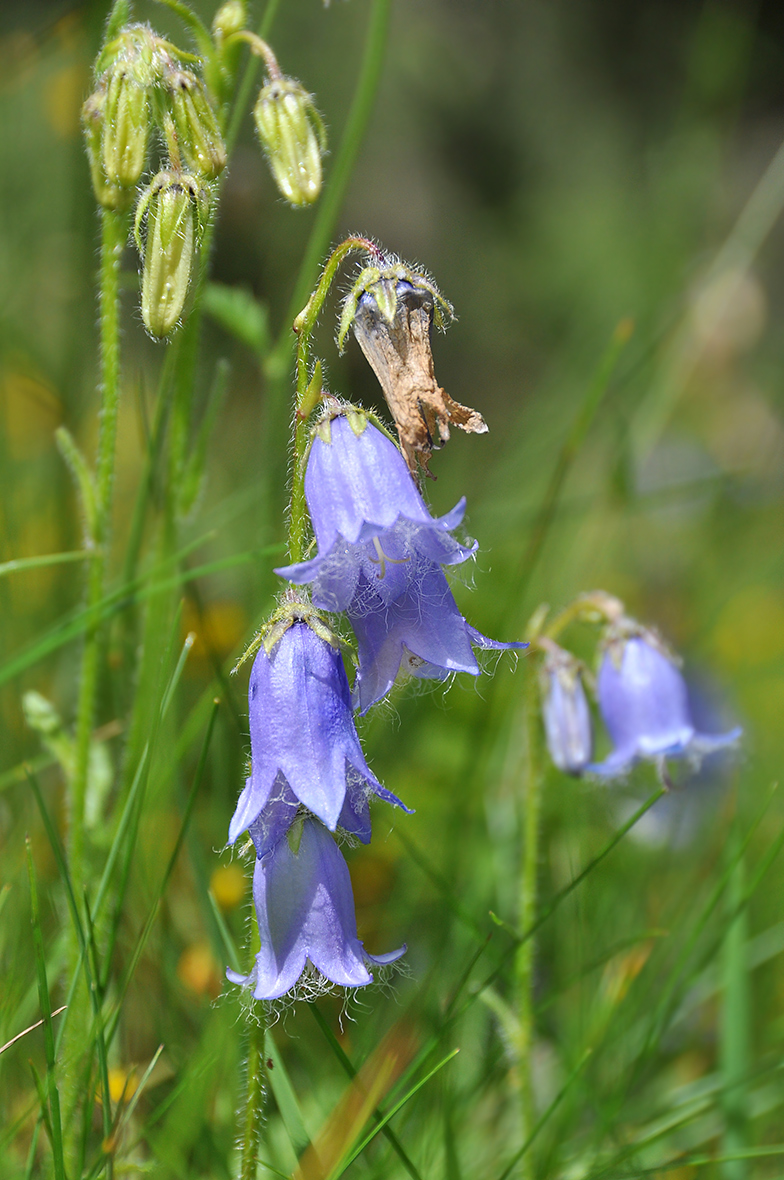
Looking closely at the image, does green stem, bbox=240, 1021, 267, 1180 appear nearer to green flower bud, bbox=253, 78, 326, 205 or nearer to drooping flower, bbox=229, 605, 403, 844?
drooping flower, bbox=229, 605, 403, 844

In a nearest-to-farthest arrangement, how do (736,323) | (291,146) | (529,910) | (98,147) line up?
(291,146) → (98,147) → (529,910) → (736,323)

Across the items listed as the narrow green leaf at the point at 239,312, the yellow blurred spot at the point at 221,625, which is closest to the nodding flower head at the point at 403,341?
the narrow green leaf at the point at 239,312

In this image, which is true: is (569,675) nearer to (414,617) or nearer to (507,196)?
(414,617)

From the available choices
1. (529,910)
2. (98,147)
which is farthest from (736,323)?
(98,147)

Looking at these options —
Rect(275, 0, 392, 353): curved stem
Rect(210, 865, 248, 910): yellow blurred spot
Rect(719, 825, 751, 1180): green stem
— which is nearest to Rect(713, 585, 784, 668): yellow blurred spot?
Rect(719, 825, 751, 1180): green stem

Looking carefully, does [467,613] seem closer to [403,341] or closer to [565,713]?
[565,713]

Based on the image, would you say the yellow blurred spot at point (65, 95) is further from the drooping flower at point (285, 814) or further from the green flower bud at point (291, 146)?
the drooping flower at point (285, 814)
